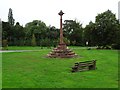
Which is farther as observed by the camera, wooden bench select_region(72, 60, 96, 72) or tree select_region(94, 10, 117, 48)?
tree select_region(94, 10, 117, 48)

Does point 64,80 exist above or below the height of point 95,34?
below

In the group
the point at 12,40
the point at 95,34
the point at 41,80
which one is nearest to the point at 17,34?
A: the point at 12,40

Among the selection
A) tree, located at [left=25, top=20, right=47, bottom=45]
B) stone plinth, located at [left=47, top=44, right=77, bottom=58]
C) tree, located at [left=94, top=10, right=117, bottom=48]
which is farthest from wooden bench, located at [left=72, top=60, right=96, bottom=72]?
tree, located at [left=25, top=20, right=47, bottom=45]

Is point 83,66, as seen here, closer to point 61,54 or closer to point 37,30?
point 61,54

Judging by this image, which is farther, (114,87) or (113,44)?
(113,44)

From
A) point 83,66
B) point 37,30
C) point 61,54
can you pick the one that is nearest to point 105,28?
point 61,54

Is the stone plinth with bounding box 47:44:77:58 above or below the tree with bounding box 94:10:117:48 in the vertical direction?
below

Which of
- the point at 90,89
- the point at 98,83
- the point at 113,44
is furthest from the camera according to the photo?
the point at 113,44

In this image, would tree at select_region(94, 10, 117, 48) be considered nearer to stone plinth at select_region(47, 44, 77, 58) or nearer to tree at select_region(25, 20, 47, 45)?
stone plinth at select_region(47, 44, 77, 58)

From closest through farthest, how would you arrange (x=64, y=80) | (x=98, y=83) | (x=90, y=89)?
(x=90, y=89)
(x=98, y=83)
(x=64, y=80)

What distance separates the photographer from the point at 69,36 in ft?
300

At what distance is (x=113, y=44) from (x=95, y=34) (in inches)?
184

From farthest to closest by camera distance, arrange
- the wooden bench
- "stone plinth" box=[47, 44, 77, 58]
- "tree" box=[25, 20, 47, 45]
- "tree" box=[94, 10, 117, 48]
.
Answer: "tree" box=[25, 20, 47, 45], "tree" box=[94, 10, 117, 48], "stone plinth" box=[47, 44, 77, 58], the wooden bench

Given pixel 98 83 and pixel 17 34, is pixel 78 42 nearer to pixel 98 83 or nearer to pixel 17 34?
pixel 17 34
